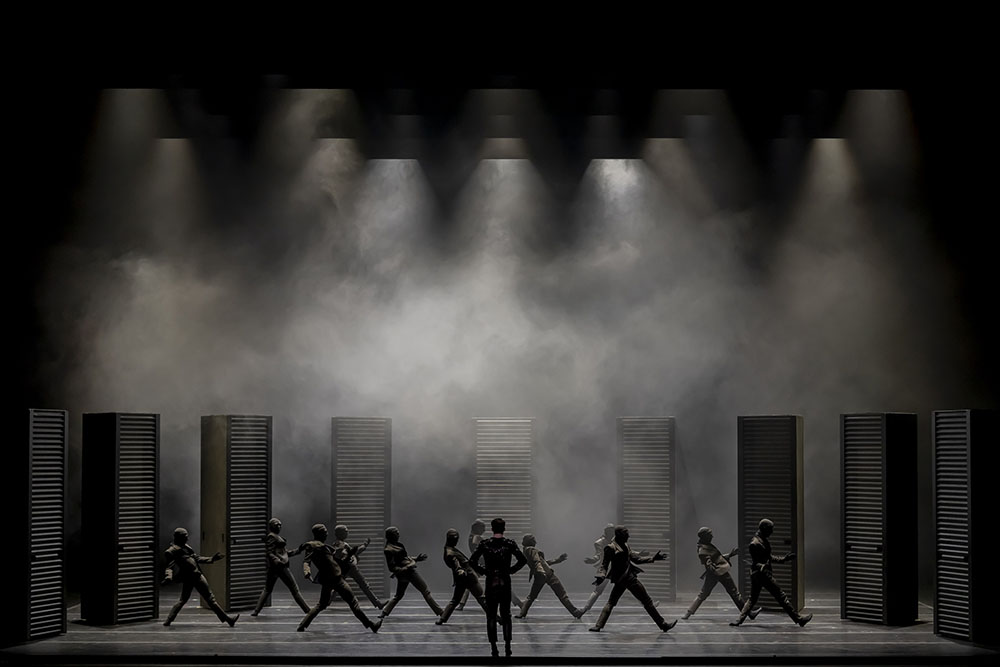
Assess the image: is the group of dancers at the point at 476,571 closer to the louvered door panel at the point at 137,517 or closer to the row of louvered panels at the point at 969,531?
the louvered door panel at the point at 137,517

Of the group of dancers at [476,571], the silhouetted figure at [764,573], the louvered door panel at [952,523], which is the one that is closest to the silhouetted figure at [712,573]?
the group of dancers at [476,571]

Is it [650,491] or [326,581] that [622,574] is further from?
[326,581]

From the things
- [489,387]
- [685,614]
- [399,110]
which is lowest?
[685,614]

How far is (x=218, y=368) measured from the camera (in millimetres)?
18375

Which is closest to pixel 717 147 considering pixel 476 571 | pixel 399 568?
pixel 399 568

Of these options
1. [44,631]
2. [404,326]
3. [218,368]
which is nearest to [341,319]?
[404,326]

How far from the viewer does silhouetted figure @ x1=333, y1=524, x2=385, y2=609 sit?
46.5 feet

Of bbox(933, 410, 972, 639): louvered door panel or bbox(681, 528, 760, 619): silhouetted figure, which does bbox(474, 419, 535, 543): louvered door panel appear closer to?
bbox(681, 528, 760, 619): silhouetted figure

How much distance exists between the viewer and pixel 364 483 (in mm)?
16344

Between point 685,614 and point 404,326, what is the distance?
7.09 metres

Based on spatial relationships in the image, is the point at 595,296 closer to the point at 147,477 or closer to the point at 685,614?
the point at 685,614

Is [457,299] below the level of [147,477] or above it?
above

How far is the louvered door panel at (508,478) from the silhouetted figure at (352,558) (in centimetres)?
239

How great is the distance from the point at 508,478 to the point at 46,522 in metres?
6.93
